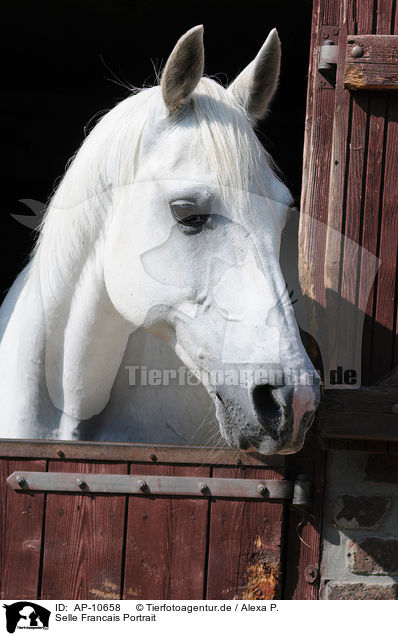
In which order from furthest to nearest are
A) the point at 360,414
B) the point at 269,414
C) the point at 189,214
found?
the point at 360,414 → the point at 189,214 → the point at 269,414

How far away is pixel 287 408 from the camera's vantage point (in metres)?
1.56

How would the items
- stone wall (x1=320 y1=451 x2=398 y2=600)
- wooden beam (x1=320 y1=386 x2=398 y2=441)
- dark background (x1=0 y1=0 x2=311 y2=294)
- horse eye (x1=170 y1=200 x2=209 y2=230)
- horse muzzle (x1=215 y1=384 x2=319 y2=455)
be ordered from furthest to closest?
dark background (x1=0 y1=0 x2=311 y2=294)
stone wall (x1=320 y1=451 x2=398 y2=600)
wooden beam (x1=320 y1=386 x2=398 y2=441)
horse eye (x1=170 y1=200 x2=209 y2=230)
horse muzzle (x1=215 y1=384 x2=319 y2=455)

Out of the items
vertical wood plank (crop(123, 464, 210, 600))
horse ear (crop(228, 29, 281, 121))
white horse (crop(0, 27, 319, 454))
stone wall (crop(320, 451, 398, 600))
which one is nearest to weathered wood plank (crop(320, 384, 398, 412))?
stone wall (crop(320, 451, 398, 600))

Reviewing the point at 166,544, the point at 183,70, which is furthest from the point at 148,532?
the point at 183,70

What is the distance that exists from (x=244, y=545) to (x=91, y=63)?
161 inches

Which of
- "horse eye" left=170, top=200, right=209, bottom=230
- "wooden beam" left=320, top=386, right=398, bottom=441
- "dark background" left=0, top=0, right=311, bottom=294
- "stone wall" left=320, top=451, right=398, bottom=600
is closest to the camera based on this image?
"horse eye" left=170, top=200, right=209, bottom=230

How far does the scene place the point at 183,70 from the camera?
176 cm

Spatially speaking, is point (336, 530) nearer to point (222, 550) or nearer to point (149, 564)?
point (222, 550)

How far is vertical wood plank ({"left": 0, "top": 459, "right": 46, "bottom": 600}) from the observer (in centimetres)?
198

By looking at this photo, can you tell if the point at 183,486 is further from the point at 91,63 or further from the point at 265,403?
the point at 91,63

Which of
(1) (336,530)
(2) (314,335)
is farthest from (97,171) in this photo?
(1) (336,530)

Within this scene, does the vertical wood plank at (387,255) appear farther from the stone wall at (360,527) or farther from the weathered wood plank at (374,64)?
the stone wall at (360,527)

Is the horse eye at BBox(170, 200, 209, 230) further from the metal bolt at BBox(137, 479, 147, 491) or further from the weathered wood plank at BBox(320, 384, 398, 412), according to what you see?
the metal bolt at BBox(137, 479, 147, 491)

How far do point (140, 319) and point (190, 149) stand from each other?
48cm
